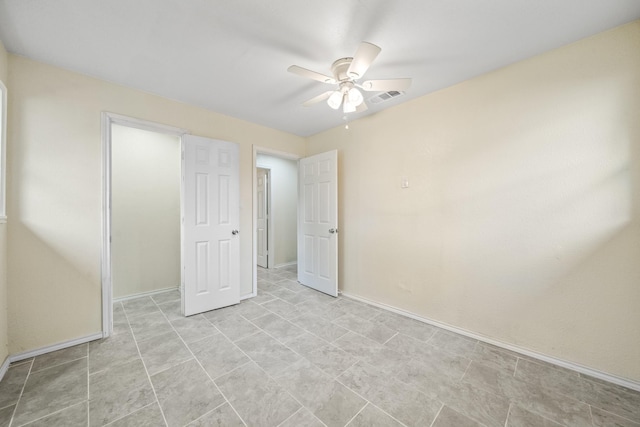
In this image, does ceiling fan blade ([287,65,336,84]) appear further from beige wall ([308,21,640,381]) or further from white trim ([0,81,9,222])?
white trim ([0,81,9,222])

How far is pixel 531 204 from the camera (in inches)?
78.3

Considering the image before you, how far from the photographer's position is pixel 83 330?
218cm

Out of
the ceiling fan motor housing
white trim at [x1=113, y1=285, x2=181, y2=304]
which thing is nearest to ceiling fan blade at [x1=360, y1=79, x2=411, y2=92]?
the ceiling fan motor housing

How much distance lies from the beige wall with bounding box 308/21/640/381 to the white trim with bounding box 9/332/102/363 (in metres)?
3.09

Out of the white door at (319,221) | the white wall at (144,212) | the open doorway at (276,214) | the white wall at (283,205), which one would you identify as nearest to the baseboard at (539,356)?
the white door at (319,221)

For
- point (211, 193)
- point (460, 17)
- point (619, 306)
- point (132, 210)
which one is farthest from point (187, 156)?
point (619, 306)

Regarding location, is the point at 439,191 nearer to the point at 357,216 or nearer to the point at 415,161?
the point at 415,161

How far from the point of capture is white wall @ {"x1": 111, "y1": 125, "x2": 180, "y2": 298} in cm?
319

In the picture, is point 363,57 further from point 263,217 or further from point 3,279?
point 263,217

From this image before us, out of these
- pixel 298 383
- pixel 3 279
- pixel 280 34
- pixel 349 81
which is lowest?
pixel 298 383

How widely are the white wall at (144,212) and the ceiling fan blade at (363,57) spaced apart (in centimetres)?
313

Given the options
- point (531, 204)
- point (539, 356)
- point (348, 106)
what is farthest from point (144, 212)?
point (539, 356)

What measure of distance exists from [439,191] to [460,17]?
1474mm

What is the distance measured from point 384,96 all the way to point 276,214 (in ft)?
10.8
